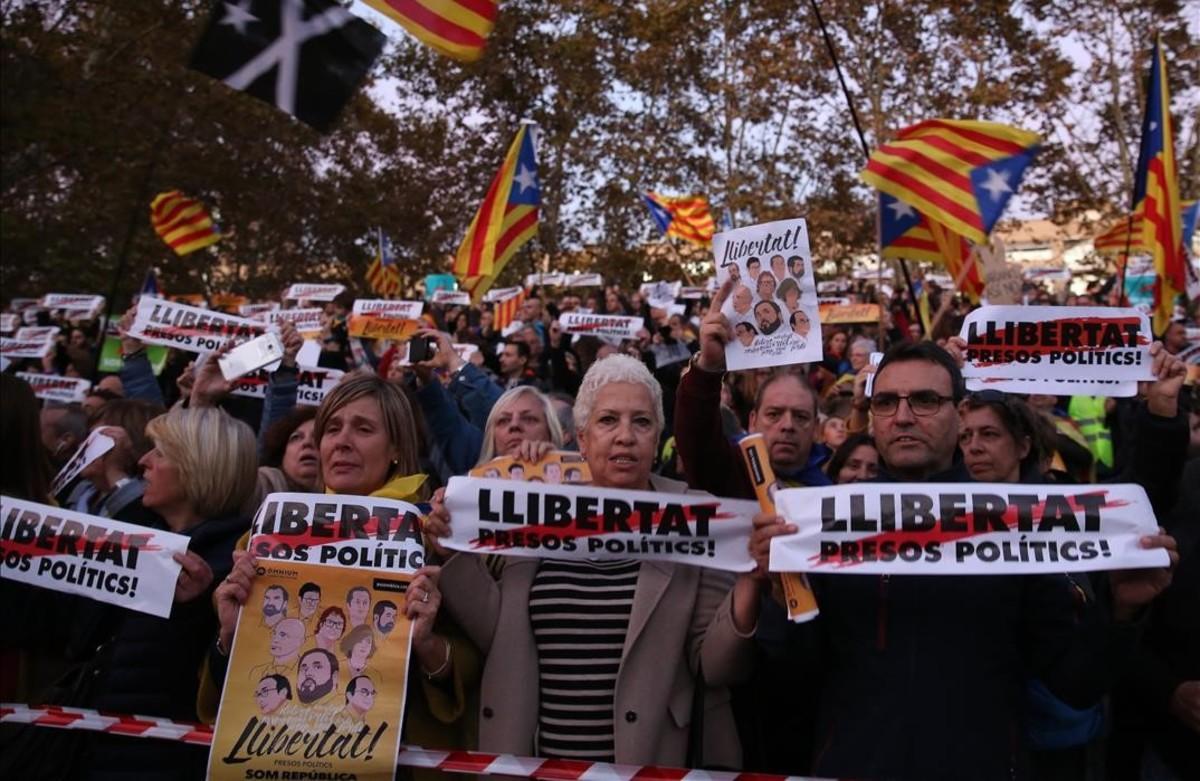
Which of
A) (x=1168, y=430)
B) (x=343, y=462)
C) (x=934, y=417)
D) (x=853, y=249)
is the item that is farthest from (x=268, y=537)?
(x=853, y=249)

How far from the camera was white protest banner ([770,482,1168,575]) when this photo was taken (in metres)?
3.22

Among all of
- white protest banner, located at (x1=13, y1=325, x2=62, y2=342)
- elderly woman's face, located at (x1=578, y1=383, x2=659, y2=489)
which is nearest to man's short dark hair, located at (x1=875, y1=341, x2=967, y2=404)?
elderly woman's face, located at (x1=578, y1=383, x2=659, y2=489)

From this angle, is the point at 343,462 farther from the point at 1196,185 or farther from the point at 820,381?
the point at 1196,185

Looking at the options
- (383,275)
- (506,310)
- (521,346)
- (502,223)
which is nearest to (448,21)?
(521,346)

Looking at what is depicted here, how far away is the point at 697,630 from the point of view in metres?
3.55

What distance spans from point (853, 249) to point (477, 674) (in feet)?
89.6

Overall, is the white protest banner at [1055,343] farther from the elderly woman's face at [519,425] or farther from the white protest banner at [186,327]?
the white protest banner at [186,327]

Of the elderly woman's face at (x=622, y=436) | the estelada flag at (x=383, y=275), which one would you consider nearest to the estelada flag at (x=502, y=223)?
the elderly woman's face at (x=622, y=436)

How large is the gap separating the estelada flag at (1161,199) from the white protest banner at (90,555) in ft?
23.3

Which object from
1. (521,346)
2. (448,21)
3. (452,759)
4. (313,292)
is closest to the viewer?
(452,759)

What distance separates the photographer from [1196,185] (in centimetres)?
2480

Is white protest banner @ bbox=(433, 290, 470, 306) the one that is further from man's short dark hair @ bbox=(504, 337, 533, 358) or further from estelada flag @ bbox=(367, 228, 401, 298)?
man's short dark hair @ bbox=(504, 337, 533, 358)

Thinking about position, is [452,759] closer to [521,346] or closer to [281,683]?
[281,683]

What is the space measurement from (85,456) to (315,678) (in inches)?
78.4
